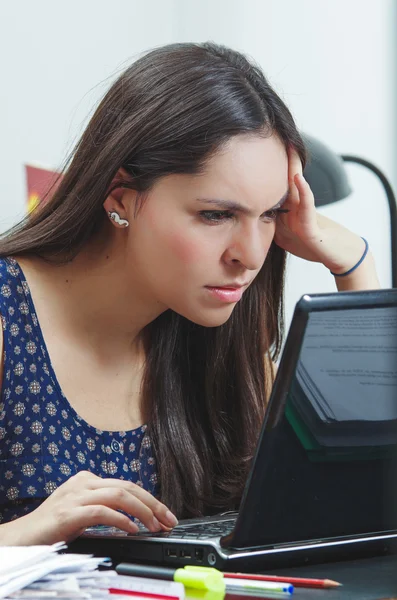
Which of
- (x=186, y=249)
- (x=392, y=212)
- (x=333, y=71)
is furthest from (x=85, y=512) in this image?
(x=333, y=71)

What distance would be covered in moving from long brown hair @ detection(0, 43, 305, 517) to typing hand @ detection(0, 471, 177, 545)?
46 centimetres

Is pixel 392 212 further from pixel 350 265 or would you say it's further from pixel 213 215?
pixel 213 215

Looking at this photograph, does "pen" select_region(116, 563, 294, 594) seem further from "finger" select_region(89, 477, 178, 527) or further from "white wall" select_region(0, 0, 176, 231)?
"white wall" select_region(0, 0, 176, 231)

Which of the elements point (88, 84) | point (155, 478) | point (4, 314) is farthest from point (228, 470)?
point (88, 84)

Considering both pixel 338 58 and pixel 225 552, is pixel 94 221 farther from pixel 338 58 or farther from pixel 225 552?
pixel 338 58

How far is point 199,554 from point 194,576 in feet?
0.24

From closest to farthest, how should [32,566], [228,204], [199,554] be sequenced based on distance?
[32,566] < [199,554] < [228,204]

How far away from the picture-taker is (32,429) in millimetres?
1191

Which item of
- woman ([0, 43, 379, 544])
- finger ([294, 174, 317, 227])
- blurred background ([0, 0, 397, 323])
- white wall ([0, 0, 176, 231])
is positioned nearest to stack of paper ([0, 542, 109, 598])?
woman ([0, 43, 379, 544])

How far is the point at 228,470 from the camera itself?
1361 millimetres

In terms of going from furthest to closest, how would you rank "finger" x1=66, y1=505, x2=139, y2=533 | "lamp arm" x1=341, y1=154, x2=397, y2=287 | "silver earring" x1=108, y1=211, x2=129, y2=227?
"lamp arm" x1=341, y1=154, x2=397, y2=287 < "silver earring" x1=108, y1=211, x2=129, y2=227 < "finger" x1=66, y1=505, x2=139, y2=533

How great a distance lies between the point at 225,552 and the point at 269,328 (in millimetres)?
795

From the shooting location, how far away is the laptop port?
0.68m

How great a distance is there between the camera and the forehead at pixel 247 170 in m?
1.10
